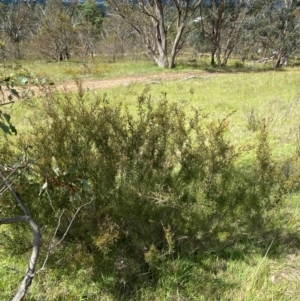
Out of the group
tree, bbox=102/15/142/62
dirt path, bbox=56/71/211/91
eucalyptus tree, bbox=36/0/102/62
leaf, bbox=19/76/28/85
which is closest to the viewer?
leaf, bbox=19/76/28/85

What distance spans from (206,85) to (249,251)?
838cm

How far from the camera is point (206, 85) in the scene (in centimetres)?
997

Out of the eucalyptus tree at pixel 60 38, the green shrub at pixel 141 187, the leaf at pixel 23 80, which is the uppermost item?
the eucalyptus tree at pixel 60 38

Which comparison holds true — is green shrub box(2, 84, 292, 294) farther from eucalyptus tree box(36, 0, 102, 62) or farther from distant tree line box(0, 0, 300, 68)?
eucalyptus tree box(36, 0, 102, 62)

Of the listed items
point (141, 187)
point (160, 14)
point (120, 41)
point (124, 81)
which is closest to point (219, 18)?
point (160, 14)

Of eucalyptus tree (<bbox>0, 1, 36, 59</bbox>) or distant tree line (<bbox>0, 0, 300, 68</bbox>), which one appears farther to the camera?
eucalyptus tree (<bbox>0, 1, 36, 59</bbox>)

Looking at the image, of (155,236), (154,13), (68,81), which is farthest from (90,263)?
(154,13)

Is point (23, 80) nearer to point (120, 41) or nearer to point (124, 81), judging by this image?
point (124, 81)

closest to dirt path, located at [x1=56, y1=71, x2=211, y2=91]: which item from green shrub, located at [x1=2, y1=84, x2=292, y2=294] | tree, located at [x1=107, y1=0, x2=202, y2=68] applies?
tree, located at [x1=107, y1=0, x2=202, y2=68]

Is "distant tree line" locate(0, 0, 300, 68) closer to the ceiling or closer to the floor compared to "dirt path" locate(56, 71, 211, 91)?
closer to the ceiling

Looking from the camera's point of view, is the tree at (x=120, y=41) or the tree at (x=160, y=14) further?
the tree at (x=120, y=41)

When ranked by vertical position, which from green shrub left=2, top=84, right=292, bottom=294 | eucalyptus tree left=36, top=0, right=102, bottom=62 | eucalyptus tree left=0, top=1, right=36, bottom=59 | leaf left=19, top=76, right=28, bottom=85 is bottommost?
green shrub left=2, top=84, right=292, bottom=294

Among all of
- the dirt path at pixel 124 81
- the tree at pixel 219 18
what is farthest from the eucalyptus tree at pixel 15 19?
the dirt path at pixel 124 81

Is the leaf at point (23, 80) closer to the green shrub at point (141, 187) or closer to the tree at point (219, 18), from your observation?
the green shrub at point (141, 187)
